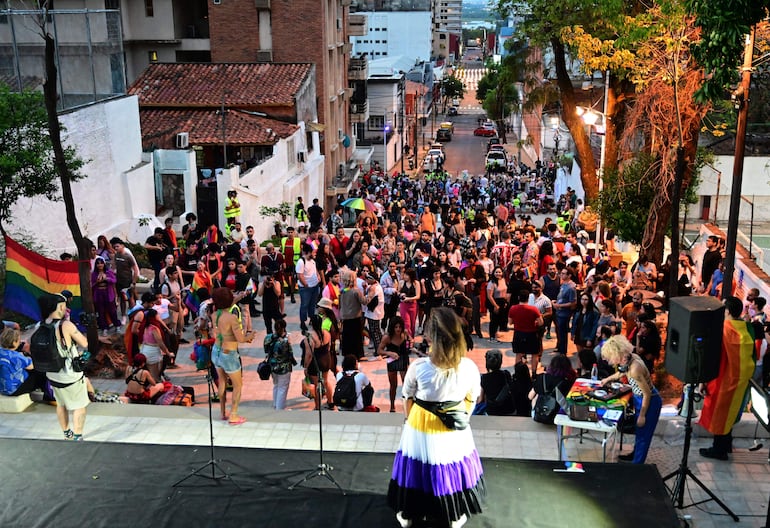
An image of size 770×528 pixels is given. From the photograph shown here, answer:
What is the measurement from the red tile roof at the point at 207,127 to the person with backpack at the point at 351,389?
1991 centimetres

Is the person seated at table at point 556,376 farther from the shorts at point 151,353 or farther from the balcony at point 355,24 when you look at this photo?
the balcony at point 355,24

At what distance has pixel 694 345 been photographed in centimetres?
688

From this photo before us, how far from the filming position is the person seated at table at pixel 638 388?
24.5 feet

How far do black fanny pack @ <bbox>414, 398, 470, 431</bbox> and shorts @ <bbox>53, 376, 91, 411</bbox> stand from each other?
4090 mm

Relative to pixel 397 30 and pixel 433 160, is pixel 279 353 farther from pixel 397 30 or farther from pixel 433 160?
pixel 397 30

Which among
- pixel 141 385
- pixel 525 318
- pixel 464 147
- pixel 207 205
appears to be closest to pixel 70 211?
pixel 141 385

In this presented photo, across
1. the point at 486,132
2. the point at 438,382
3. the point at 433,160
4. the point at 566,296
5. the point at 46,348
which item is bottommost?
the point at 486,132

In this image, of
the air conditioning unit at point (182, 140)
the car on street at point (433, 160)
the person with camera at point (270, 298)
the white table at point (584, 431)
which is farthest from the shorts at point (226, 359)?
the car on street at point (433, 160)

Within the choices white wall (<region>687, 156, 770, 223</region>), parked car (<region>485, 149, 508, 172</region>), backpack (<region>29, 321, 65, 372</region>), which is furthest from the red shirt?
parked car (<region>485, 149, 508, 172</region>)

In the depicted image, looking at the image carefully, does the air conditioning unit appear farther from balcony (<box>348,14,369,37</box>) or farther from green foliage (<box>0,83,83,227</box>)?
balcony (<box>348,14,369,37</box>)

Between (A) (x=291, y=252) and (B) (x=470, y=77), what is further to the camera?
(B) (x=470, y=77)

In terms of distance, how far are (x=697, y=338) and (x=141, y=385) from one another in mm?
6107

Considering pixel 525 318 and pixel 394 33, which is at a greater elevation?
pixel 394 33

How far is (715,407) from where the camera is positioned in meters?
7.81
